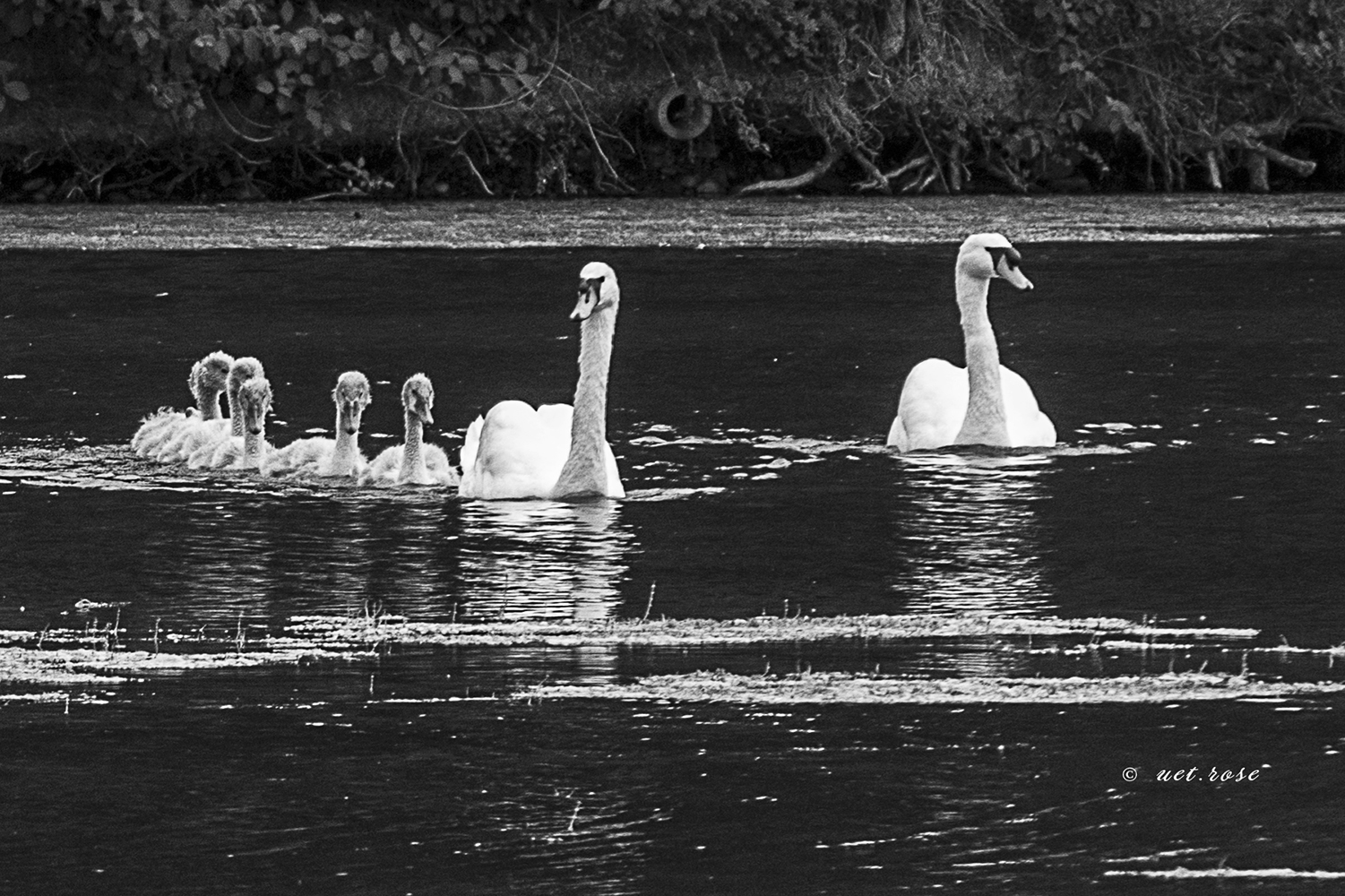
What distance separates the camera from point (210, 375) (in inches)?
487

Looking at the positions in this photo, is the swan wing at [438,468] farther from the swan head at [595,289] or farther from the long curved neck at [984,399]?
the long curved neck at [984,399]

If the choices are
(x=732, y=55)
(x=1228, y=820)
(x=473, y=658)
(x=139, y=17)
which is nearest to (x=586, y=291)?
(x=473, y=658)

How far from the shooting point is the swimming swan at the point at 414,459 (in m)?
10.5

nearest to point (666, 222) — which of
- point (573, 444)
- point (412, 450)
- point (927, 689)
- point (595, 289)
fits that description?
point (412, 450)

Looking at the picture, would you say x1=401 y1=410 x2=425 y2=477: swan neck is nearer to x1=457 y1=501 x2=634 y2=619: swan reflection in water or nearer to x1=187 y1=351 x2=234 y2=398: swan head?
x1=457 y1=501 x2=634 y2=619: swan reflection in water

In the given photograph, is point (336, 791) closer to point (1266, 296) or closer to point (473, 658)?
point (473, 658)

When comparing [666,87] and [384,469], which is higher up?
[666,87]

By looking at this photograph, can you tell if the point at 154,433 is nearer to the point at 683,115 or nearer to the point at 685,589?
the point at 685,589

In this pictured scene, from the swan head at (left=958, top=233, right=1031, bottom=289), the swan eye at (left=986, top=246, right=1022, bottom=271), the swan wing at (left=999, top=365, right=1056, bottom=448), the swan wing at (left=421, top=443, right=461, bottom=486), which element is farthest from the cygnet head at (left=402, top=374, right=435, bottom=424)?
the swan eye at (left=986, top=246, right=1022, bottom=271)

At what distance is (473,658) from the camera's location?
716cm

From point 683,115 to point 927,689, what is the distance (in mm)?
19370

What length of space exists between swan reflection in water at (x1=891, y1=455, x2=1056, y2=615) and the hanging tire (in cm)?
1441

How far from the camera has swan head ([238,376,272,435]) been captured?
36.0 ft

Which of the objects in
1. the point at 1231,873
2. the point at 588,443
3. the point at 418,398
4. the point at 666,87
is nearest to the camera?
the point at 1231,873
